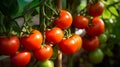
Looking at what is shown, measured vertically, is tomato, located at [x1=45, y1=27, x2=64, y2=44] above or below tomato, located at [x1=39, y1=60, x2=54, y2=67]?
above

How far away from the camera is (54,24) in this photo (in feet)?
3.12

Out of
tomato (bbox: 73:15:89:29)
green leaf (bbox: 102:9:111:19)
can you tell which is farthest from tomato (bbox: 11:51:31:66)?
green leaf (bbox: 102:9:111:19)

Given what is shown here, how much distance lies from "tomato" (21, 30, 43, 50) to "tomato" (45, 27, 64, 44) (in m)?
0.03

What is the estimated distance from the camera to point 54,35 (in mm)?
915

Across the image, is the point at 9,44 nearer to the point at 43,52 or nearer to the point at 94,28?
the point at 43,52

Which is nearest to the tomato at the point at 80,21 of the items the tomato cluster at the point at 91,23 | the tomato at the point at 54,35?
the tomato cluster at the point at 91,23

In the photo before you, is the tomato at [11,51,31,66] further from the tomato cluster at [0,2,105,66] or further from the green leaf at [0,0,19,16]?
the green leaf at [0,0,19,16]

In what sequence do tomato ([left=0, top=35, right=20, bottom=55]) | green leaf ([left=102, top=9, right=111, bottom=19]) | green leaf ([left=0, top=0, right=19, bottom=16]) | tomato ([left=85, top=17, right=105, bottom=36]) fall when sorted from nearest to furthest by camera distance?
1. tomato ([left=0, top=35, right=20, bottom=55])
2. green leaf ([left=0, top=0, right=19, bottom=16])
3. tomato ([left=85, top=17, right=105, bottom=36])
4. green leaf ([left=102, top=9, right=111, bottom=19])

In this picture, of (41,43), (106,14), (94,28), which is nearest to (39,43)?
(41,43)

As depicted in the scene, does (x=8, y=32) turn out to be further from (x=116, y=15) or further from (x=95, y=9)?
(x=116, y=15)

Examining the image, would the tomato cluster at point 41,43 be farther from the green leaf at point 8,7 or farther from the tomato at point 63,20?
the green leaf at point 8,7

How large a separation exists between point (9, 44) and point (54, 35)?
0.13m

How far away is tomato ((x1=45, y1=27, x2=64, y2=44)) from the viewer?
918mm

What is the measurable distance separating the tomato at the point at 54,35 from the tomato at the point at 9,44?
9 centimetres
